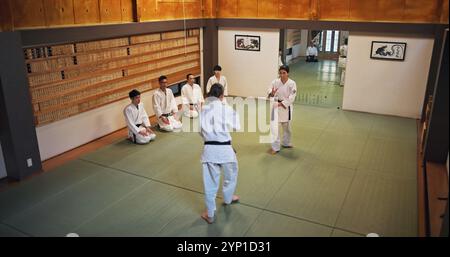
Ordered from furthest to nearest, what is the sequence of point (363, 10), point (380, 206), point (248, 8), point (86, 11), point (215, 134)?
point (248, 8), point (363, 10), point (86, 11), point (380, 206), point (215, 134)

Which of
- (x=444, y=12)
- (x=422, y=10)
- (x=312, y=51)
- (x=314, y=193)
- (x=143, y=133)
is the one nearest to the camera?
(x=314, y=193)

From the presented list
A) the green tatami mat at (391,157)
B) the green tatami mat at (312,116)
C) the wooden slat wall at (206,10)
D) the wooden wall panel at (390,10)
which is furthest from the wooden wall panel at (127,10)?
the wooden wall panel at (390,10)

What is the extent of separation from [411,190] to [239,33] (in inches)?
246

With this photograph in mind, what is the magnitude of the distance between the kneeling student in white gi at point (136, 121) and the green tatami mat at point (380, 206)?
379 centimetres

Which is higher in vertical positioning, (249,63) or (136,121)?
(249,63)

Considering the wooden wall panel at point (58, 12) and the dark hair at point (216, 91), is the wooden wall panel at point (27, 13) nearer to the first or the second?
the wooden wall panel at point (58, 12)

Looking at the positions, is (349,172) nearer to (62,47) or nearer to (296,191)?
(296,191)

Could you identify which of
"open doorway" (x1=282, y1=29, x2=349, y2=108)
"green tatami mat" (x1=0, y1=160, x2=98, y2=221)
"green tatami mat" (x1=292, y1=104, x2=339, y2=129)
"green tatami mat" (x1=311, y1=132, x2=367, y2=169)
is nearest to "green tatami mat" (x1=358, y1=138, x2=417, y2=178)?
"green tatami mat" (x1=311, y1=132, x2=367, y2=169)

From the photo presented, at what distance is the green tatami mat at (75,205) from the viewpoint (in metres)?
4.18

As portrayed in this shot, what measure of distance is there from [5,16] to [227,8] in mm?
5864

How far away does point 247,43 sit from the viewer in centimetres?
967

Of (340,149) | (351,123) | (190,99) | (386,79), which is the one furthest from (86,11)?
(386,79)

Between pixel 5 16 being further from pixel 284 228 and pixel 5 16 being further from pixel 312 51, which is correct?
pixel 312 51

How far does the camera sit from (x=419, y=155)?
612cm
